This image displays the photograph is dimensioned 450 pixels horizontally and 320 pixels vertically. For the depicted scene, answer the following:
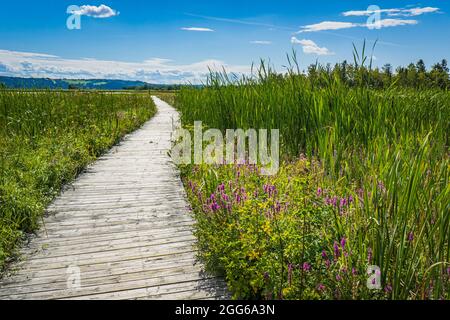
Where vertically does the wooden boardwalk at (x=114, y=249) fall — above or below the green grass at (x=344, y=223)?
below

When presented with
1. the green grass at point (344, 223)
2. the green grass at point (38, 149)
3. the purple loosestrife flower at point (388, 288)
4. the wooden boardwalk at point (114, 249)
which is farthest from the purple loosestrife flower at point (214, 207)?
the green grass at point (38, 149)

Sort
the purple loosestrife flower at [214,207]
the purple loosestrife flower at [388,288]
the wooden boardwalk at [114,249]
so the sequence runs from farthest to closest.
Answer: the purple loosestrife flower at [214,207] → the wooden boardwalk at [114,249] → the purple loosestrife flower at [388,288]

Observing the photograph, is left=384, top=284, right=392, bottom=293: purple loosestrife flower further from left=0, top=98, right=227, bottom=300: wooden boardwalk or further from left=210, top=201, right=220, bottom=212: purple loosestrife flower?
left=210, top=201, right=220, bottom=212: purple loosestrife flower

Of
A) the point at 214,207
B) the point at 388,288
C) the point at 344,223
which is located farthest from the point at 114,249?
the point at 388,288

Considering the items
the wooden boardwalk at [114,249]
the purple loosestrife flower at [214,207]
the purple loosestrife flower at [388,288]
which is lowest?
the wooden boardwalk at [114,249]

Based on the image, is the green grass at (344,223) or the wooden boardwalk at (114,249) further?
the wooden boardwalk at (114,249)

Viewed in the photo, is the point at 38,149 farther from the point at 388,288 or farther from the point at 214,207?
the point at 388,288

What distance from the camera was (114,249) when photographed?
12.0 feet

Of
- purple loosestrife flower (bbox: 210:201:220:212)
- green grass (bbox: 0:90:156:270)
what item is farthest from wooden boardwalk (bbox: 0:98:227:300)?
purple loosestrife flower (bbox: 210:201:220:212)

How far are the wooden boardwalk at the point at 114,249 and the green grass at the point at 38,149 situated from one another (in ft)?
0.84

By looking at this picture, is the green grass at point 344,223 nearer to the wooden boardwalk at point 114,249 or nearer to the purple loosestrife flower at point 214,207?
the purple loosestrife flower at point 214,207

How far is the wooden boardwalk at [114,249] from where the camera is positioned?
9.70ft

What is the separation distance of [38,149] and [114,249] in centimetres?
423
